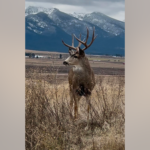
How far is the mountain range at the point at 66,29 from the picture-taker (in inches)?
169

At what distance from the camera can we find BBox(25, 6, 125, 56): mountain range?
4285mm

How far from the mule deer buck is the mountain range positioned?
105mm

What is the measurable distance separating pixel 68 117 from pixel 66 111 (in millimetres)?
79

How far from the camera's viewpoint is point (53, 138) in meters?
4.28

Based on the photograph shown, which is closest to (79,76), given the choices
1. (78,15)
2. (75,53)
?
(75,53)

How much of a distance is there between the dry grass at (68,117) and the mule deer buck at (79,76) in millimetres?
63

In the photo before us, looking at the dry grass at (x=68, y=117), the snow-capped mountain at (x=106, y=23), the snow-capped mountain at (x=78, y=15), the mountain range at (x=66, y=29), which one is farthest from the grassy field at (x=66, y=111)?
the snow-capped mountain at (x=78, y=15)

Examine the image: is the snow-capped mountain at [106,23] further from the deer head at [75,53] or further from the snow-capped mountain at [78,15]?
the deer head at [75,53]

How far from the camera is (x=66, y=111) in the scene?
437 cm

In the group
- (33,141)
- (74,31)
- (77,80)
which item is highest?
(74,31)
